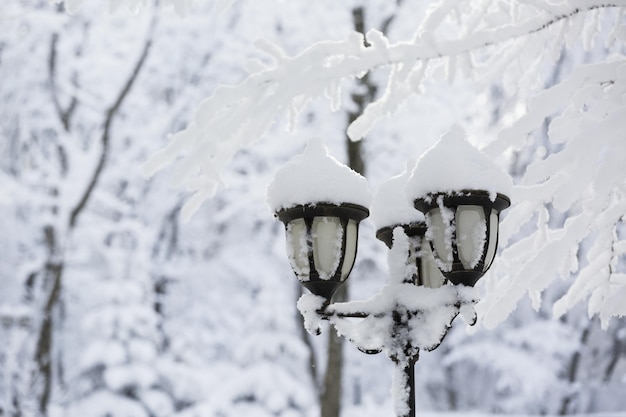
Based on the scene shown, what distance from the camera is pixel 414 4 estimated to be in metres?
11.4

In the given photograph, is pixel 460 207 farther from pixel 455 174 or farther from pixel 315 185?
pixel 315 185

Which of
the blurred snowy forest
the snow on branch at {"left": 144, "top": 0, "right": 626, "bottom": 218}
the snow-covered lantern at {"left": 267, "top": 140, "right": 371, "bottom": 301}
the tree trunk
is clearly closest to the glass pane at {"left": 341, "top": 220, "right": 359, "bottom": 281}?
the snow-covered lantern at {"left": 267, "top": 140, "right": 371, "bottom": 301}

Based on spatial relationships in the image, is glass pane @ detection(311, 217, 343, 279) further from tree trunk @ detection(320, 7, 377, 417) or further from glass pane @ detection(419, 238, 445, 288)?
tree trunk @ detection(320, 7, 377, 417)

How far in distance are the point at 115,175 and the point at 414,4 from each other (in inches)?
291

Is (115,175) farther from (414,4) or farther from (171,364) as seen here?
(414,4)

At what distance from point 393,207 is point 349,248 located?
0.32m

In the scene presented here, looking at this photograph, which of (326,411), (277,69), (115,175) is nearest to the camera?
(277,69)

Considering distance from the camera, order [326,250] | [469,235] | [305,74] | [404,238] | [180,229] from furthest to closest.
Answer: [180,229], [305,74], [404,238], [326,250], [469,235]

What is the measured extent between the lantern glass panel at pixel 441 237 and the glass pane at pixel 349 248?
1.29ft

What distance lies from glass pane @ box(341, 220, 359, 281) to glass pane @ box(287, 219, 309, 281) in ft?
0.57

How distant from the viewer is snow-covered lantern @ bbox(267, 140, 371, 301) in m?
2.95

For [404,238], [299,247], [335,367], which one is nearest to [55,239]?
[335,367]

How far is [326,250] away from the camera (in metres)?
2.96

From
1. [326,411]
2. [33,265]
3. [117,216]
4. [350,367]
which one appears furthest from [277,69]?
[350,367]
